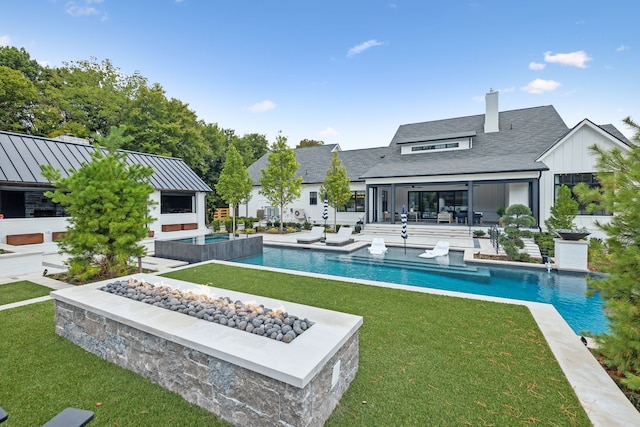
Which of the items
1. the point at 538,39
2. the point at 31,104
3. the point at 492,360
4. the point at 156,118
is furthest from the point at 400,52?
the point at 31,104

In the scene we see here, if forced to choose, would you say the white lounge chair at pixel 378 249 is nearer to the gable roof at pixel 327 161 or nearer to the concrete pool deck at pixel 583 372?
the concrete pool deck at pixel 583 372

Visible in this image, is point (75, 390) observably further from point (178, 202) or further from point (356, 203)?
point (356, 203)

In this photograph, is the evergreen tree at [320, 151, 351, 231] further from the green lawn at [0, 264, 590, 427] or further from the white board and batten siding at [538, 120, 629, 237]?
the green lawn at [0, 264, 590, 427]

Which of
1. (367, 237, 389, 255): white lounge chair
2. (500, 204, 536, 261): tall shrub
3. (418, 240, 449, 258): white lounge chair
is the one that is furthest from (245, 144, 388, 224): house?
(500, 204, 536, 261): tall shrub

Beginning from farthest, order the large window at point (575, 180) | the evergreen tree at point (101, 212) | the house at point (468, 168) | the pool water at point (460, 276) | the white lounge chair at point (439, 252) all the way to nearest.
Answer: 1. the house at point (468, 168)
2. the large window at point (575, 180)
3. the white lounge chair at point (439, 252)
4. the pool water at point (460, 276)
5. the evergreen tree at point (101, 212)

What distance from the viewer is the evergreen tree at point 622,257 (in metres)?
2.93

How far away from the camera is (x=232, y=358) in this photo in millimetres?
2547

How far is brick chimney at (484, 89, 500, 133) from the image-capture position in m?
20.9

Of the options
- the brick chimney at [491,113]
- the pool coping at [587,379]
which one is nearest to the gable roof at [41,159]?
the pool coping at [587,379]

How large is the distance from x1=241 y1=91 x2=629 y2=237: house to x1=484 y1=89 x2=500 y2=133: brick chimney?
64 millimetres

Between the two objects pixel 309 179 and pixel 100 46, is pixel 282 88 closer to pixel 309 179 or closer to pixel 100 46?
pixel 309 179

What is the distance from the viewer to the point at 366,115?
73.0 ft

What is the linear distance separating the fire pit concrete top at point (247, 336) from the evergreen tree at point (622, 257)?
2654 mm

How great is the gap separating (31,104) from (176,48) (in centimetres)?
1720
